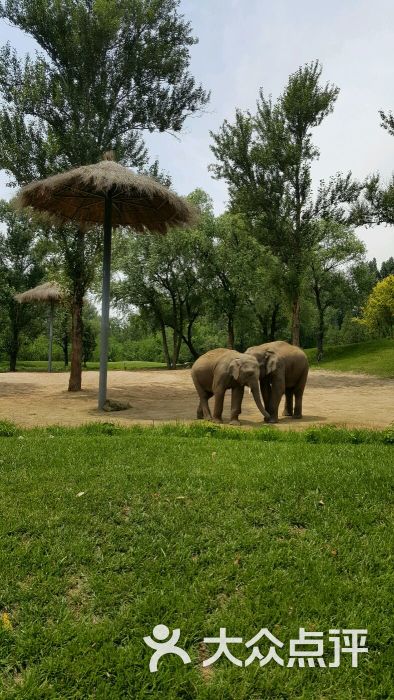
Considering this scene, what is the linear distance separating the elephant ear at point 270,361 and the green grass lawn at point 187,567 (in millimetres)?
4047

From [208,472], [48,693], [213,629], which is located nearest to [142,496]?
[208,472]

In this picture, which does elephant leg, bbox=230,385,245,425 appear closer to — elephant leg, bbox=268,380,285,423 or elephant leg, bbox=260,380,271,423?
elephant leg, bbox=268,380,285,423

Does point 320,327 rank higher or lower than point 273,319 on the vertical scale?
lower

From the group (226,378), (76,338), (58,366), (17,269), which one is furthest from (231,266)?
(226,378)

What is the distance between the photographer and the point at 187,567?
300cm

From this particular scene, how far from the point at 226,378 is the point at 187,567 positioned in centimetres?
557

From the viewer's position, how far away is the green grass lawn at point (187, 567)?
2254mm

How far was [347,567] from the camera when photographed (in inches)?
120

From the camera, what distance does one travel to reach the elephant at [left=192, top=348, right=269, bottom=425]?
27.3 feet

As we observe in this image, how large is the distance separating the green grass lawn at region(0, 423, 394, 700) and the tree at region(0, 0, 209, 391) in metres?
10.2

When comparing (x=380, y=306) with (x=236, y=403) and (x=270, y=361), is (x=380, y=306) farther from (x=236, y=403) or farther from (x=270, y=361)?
(x=236, y=403)

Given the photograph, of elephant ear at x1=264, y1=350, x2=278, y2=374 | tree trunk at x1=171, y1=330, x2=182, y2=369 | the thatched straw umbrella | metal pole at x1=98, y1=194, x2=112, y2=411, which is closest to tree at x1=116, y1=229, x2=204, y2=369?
tree trunk at x1=171, y1=330, x2=182, y2=369

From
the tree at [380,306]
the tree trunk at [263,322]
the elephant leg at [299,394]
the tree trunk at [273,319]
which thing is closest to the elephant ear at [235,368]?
the elephant leg at [299,394]

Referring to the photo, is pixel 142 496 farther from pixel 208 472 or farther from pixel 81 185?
pixel 81 185
